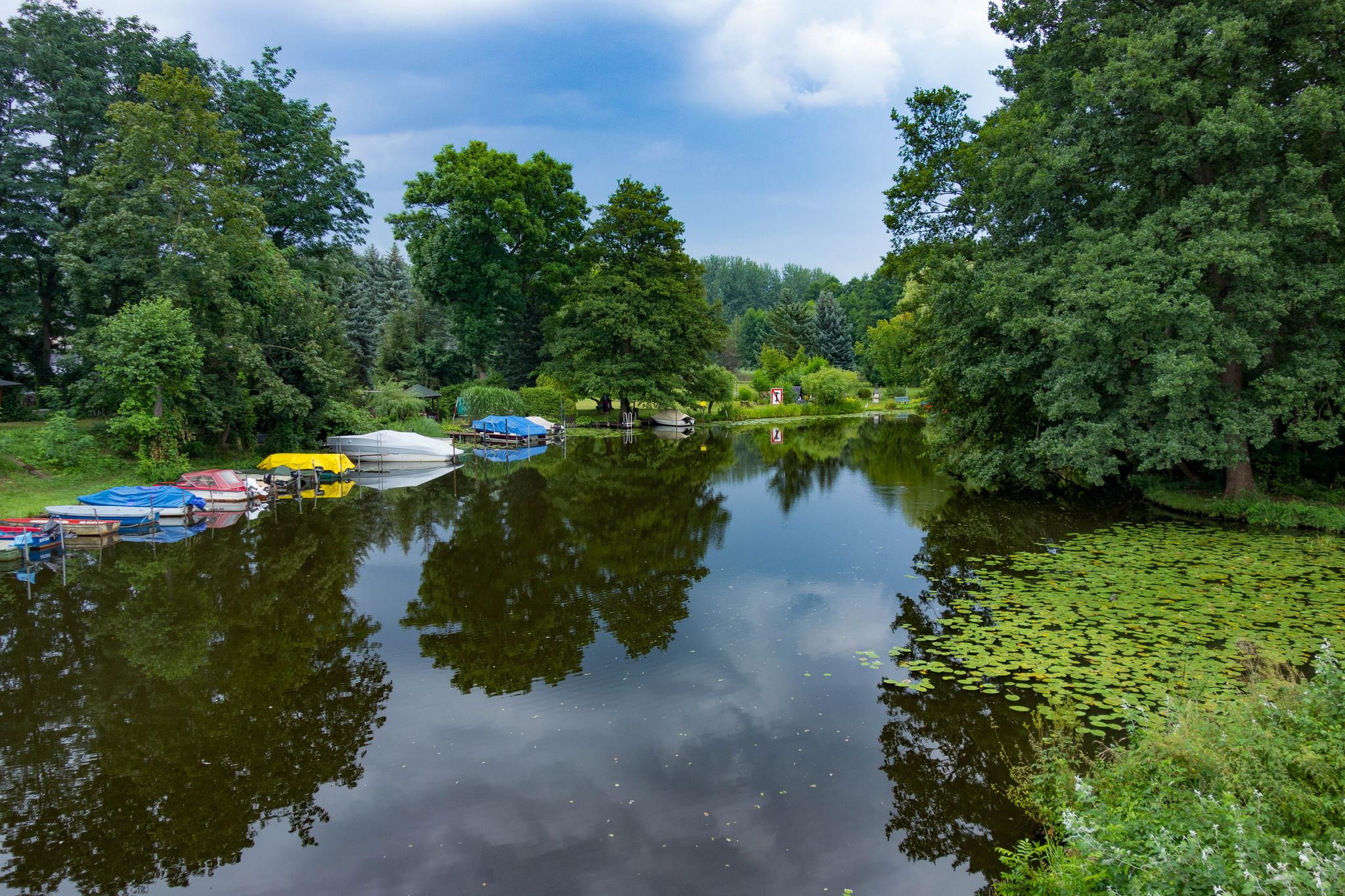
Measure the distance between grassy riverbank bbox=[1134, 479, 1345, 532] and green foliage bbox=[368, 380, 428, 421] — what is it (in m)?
33.9

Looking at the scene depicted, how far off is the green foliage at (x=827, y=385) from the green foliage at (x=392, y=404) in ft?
118

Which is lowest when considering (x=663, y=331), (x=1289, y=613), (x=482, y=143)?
(x=1289, y=613)

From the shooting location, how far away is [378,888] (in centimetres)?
583

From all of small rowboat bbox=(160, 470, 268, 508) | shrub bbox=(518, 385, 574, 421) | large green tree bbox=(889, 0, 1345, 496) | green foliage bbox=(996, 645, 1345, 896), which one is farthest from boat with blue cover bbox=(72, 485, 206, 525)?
shrub bbox=(518, 385, 574, 421)

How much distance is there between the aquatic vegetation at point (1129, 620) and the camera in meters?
8.73

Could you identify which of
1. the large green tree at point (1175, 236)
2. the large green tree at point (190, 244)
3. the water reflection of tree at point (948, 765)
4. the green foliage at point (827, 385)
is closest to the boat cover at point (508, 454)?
the large green tree at point (190, 244)

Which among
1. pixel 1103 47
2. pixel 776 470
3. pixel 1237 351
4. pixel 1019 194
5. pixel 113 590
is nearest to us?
pixel 113 590

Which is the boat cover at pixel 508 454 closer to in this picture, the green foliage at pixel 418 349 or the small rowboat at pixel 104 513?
the green foliage at pixel 418 349

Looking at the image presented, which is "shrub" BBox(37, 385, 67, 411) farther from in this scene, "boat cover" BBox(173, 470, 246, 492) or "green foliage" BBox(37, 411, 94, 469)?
"boat cover" BBox(173, 470, 246, 492)

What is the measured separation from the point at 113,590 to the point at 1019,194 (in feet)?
73.8

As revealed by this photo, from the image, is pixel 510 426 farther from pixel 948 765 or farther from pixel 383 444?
pixel 948 765

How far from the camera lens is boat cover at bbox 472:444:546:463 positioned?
114 feet

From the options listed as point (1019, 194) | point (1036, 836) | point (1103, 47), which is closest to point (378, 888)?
point (1036, 836)

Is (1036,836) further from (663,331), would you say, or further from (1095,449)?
(663,331)
